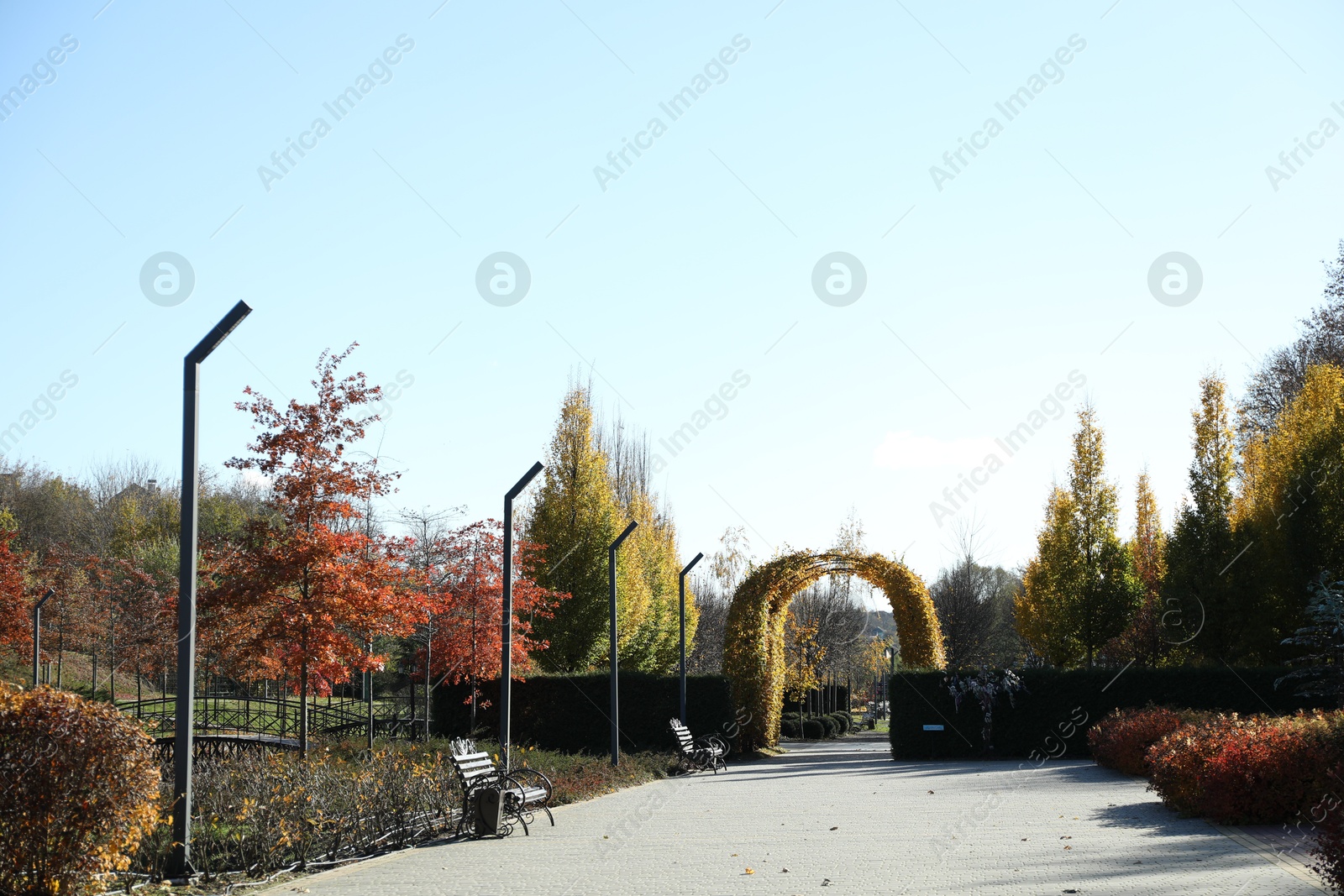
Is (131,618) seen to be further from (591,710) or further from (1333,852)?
(1333,852)

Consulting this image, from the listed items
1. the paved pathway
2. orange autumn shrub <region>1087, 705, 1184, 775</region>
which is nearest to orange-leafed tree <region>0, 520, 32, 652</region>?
the paved pathway

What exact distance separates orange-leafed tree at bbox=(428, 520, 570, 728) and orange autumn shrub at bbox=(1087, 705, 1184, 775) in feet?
39.7

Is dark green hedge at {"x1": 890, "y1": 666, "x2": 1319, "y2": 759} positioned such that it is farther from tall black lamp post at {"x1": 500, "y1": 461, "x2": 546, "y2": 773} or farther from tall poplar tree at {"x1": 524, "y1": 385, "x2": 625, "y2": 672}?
tall black lamp post at {"x1": 500, "y1": 461, "x2": 546, "y2": 773}

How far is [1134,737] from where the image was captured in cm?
1723

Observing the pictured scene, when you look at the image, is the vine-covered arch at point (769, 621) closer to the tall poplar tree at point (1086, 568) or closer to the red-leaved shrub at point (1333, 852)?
the tall poplar tree at point (1086, 568)

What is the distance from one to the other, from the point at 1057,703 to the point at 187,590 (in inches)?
814

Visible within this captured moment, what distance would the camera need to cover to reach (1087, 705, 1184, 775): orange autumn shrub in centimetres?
1684

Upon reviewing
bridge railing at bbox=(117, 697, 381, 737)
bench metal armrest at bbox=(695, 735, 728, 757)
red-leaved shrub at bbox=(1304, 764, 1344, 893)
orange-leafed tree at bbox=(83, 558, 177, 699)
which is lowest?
bench metal armrest at bbox=(695, 735, 728, 757)

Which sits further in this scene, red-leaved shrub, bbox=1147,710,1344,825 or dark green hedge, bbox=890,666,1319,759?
dark green hedge, bbox=890,666,1319,759

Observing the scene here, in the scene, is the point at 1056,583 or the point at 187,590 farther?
the point at 1056,583

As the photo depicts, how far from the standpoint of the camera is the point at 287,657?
690 inches

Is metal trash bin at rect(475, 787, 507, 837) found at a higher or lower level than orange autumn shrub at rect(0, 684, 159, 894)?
lower

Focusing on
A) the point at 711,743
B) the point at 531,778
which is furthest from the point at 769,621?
the point at 531,778

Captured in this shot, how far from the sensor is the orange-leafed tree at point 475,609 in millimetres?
24266
